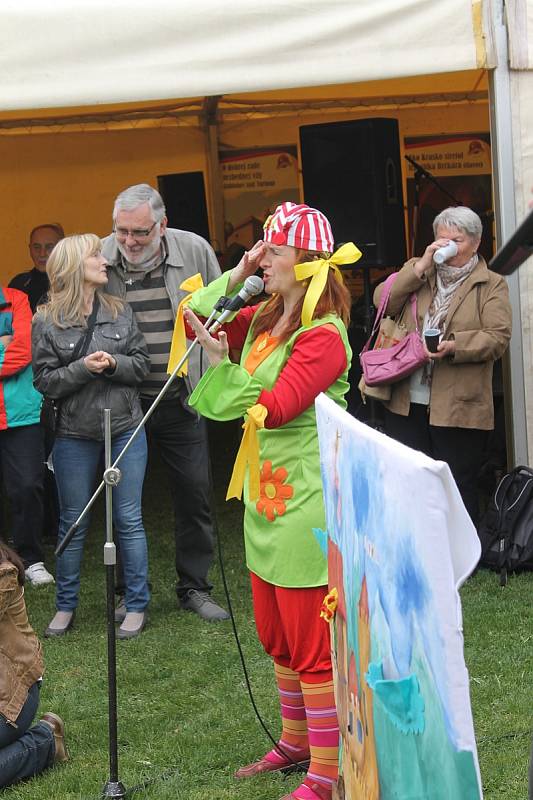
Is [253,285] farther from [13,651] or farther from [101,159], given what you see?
[101,159]

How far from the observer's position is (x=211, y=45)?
5512 mm

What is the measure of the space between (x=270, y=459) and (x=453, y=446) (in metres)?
A: 2.62

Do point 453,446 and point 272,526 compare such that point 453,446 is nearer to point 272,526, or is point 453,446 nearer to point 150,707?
point 150,707

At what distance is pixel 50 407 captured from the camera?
213 inches

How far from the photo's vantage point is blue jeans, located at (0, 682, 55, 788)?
3.66 meters

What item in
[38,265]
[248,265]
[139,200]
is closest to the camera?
[248,265]

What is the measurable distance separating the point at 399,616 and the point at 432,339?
3.89 meters

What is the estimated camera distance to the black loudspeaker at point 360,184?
752 centimetres

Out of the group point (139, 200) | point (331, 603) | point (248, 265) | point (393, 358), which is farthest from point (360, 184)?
point (331, 603)

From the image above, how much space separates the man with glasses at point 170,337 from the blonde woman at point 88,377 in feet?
0.35

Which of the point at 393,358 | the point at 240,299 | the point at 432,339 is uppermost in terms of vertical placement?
the point at 240,299

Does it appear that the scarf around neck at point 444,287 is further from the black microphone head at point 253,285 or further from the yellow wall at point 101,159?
the yellow wall at point 101,159

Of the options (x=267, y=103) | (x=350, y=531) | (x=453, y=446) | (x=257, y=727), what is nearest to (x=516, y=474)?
(x=453, y=446)

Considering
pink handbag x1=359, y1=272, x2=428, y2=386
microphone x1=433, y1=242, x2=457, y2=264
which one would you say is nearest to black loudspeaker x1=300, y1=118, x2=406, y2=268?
pink handbag x1=359, y1=272, x2=428, y2=386
